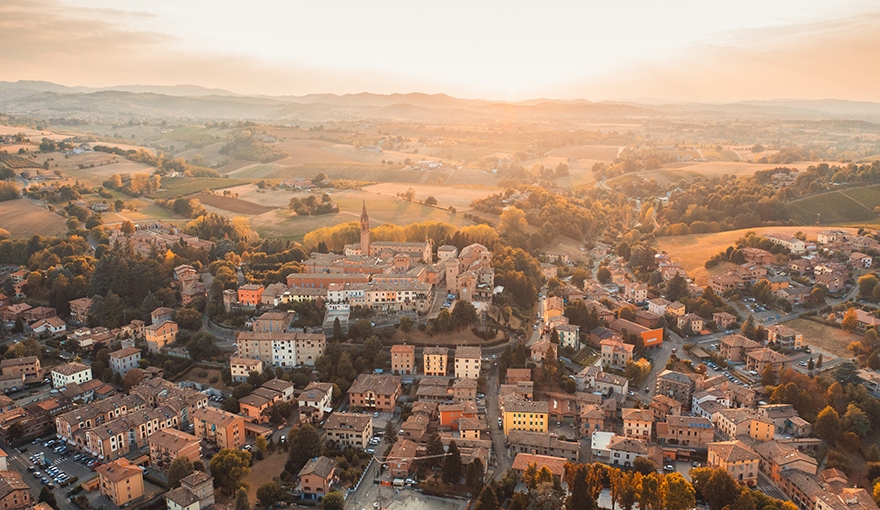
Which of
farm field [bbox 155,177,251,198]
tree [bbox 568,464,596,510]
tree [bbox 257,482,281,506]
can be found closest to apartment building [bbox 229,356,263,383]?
tree [bbox 257,482,281,506]

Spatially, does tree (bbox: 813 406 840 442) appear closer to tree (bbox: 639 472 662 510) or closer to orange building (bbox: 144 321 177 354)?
tree (bbox: 639 472 662 510)

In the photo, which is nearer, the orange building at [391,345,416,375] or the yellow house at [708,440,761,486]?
the yellow house at [708,440,761,486]

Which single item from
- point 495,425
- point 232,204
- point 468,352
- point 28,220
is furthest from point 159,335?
point 232,204

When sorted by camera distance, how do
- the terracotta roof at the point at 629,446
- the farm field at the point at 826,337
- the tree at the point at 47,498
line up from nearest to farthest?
the tree at the point at 47,498
the terracotta roof at the point at 629,446
the farm field at the point at 826,337

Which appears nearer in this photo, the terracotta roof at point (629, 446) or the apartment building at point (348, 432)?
the terracotta roof at point (629, 446)

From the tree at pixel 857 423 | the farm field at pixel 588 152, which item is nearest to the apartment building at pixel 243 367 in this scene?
the tree at pixel 857 423

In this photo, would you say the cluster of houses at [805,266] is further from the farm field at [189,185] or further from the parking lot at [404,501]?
the farm field at [189,185]

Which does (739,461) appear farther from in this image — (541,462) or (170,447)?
(170,447)

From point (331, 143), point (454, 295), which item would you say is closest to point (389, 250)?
point (454, 295)
